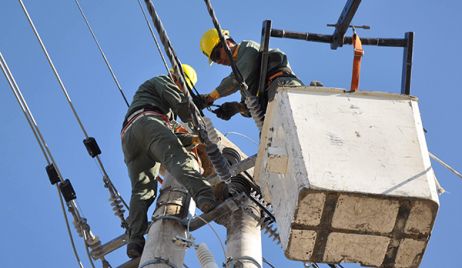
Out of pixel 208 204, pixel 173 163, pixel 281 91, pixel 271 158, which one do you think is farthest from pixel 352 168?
pixel 173 163

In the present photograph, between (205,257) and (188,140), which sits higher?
(188,140)

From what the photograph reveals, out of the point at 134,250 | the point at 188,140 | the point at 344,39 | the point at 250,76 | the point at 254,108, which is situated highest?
the point at 344,39

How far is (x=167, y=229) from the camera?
17.9 ft

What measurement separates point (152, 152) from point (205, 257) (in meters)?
1.69

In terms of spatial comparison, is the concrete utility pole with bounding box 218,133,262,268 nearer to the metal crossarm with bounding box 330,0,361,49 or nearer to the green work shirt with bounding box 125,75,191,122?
the green work shirt with bounding box 125,75,191,122

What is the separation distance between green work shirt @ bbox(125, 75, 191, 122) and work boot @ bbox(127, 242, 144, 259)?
123 cm

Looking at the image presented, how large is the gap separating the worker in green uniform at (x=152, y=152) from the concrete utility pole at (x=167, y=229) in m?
0.16

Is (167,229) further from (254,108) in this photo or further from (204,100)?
(204,100)

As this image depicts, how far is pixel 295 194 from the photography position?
4.06m

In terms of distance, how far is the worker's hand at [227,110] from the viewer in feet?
25.5

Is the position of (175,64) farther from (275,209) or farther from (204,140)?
(275,209)

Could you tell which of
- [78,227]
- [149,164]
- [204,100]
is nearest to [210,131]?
[149,164]

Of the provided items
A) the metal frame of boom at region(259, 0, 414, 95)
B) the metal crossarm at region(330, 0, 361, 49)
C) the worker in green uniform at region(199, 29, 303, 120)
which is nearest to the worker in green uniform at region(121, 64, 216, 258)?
the worker in green uniform at region(199, 29, 303, 120)

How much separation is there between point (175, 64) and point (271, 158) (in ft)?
3.07
